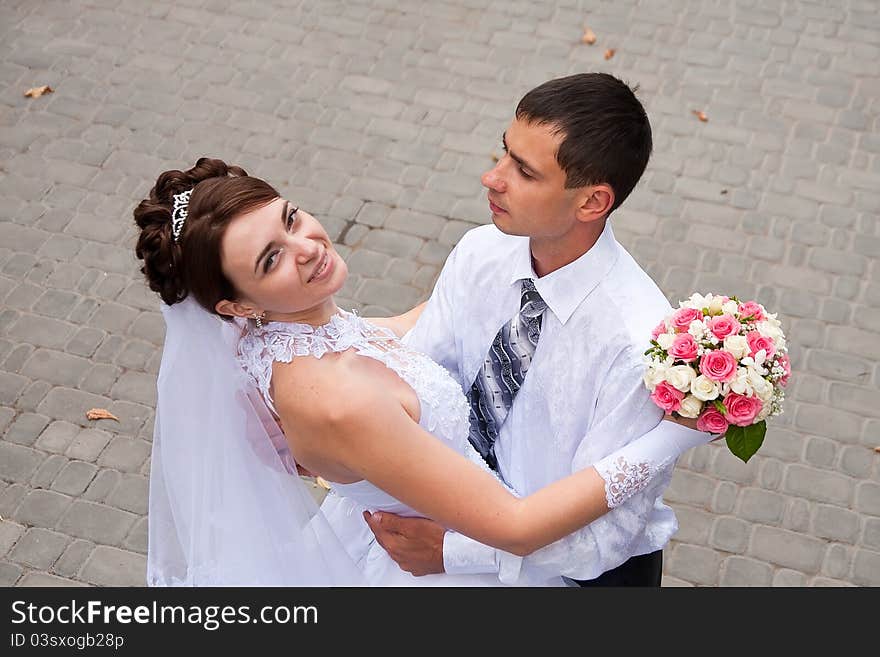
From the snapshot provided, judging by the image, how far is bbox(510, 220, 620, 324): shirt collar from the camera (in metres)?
3.47

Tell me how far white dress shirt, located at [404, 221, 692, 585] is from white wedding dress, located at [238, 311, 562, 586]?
0.65ft

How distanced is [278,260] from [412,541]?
110cm

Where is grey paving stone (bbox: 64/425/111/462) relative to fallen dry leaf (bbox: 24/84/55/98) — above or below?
below

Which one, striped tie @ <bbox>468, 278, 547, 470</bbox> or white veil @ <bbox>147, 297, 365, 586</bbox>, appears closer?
white veil @ <bbox>147, 297, 365, 586</bbox>

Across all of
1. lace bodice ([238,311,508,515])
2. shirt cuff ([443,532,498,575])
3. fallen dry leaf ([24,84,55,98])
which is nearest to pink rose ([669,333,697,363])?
lace bodice ([238,311,508,515])

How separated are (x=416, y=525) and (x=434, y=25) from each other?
6.15 metres

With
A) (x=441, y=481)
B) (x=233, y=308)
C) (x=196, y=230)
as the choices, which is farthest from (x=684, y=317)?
(x=196, y=230)

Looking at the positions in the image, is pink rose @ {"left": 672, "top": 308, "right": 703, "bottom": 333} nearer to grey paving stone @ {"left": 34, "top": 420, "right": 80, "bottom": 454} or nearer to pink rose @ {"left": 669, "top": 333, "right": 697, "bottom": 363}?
pink rose @ {"left": 669, "top": 333, "right": 697, "bottom": 363}

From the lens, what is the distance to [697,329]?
10.3 feet

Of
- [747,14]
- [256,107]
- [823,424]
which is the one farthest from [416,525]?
[747,14]

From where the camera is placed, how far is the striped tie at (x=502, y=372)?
3.60 metres

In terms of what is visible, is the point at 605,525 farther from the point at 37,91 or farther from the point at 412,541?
the point at 37,91

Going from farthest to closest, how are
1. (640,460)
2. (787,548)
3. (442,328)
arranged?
(787,548), (442,328), (640,460)
